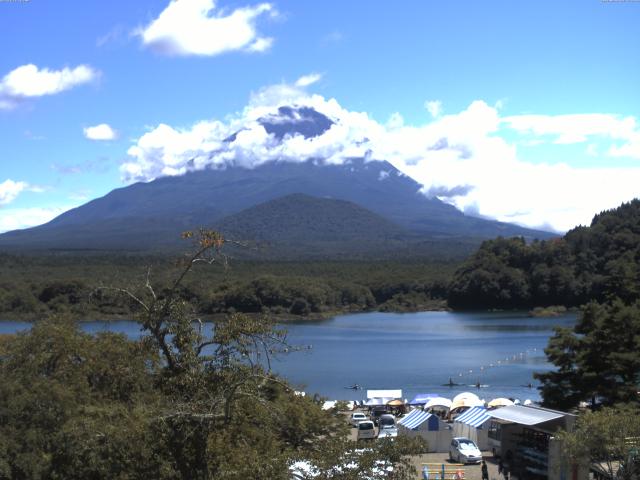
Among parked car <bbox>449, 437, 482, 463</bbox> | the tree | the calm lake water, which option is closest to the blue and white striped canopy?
parked car <bbox>449, 437, 482, 463</bbox>

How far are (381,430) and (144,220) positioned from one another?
176m

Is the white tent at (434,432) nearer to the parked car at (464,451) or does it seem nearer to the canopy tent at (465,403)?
the parked car at (464,451)

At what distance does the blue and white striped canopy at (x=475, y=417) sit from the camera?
758 inches

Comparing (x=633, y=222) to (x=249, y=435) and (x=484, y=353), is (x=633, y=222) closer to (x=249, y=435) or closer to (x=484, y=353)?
(x=484, y=353)

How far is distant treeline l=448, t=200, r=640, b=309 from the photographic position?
76938mm

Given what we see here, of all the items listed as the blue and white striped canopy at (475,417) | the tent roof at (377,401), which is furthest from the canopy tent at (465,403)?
the blue and white striped canopy at (475,417)

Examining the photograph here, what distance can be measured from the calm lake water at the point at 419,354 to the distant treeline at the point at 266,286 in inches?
174

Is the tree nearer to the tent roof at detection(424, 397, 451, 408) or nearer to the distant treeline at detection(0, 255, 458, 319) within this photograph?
the tent roof at detection(424, 397, 451, 408)

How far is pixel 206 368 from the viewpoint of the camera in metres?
8.20

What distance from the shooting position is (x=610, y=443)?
37.1ft

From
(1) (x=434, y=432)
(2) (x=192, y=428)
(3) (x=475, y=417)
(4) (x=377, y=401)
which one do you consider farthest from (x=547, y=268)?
(2) (x=192, y=428)

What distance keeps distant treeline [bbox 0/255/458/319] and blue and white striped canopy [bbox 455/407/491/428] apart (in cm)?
3625

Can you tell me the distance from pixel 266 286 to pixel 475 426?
55064 mm

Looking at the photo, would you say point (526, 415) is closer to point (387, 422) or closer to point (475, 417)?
point (475, 417)
